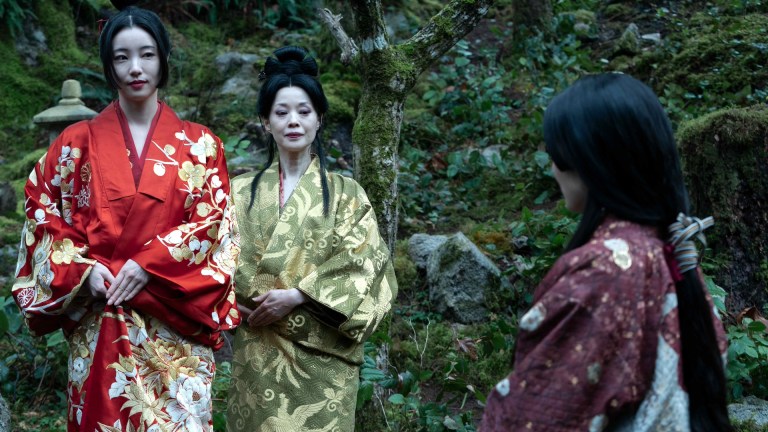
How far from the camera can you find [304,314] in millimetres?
3135

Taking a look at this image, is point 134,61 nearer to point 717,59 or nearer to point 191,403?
point 191,403

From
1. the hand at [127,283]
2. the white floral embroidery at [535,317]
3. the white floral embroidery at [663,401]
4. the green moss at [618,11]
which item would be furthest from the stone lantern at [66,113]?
the green moss at [618,11]

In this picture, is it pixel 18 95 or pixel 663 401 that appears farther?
pixel 18 95

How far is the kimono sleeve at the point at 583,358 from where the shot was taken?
162cm

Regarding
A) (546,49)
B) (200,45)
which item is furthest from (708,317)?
(200,45)

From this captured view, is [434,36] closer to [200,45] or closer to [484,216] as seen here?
[484,216]

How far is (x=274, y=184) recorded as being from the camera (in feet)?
10.9

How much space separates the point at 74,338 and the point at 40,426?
1.47m

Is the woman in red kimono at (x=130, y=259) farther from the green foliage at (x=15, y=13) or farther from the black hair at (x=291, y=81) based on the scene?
the green foliage at (x=15, y=13)

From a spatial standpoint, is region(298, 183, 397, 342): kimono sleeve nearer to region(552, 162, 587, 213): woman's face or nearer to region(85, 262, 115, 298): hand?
region(85, 262, 115, 298): hand

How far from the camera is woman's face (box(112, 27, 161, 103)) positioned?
2934 mm

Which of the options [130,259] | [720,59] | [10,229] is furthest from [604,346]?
[720,59]

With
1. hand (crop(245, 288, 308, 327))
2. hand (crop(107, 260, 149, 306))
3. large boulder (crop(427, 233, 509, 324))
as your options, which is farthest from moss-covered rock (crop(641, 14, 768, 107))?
hand (crop(107, 260, 149, 306))

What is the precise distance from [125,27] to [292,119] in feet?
2.31
